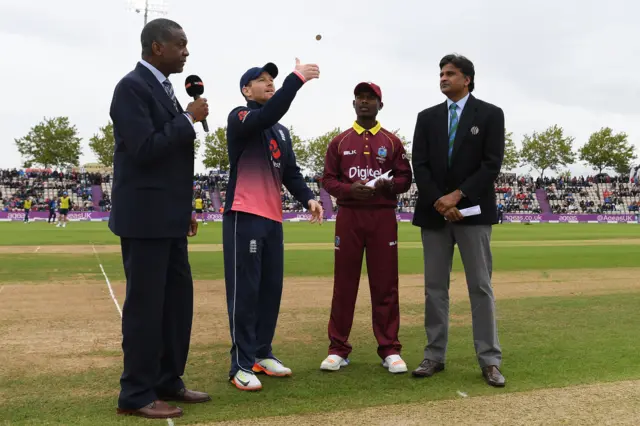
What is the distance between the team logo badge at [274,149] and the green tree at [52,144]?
68.9 m

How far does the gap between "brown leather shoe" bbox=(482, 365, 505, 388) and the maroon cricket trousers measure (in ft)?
2.64

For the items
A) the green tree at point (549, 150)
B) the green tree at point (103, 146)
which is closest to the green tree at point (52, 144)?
the green tree at point (103, 146)

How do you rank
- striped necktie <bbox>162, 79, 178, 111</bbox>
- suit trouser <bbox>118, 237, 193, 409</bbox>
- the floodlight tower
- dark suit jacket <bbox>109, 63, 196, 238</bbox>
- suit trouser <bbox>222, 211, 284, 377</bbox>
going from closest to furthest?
dark suit jacket <bbox>109, 63, 196, 238</bbox>, suit trouser <bbox>118, 237, 193, 409</bbox>, striped necktie <bbox>162, 79, 178, 111</bbox>, suit trouser <bbox>222, 211, 284, 377</bbox>, the floodlight tower

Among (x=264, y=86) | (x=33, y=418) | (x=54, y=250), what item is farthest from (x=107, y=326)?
(x=54, y=250)

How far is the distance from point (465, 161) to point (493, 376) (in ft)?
5.60

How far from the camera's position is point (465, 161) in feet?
16.1

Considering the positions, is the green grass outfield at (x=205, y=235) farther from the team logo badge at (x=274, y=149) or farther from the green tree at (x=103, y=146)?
the green tree at (x=103, y=146)

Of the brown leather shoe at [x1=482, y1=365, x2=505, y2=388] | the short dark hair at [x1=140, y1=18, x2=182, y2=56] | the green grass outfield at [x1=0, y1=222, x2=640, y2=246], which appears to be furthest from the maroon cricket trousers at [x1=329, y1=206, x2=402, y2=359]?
the green grass outfield at [x1=0, y1=222, x2=640, y2=246]

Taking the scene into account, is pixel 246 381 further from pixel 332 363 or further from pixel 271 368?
pixel 332 363

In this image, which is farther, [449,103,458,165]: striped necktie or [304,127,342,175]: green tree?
[304,127,342,175]: green tree

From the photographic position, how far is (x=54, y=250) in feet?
54.8

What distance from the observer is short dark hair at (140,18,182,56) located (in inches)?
155

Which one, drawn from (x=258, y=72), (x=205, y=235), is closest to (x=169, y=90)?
(x=258, y=72)

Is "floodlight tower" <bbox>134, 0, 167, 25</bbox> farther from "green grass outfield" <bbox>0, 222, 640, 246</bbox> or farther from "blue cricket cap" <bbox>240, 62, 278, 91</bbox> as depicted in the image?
"blue cricket cap" <bbox>240, 62, 278, 91</bbox>
